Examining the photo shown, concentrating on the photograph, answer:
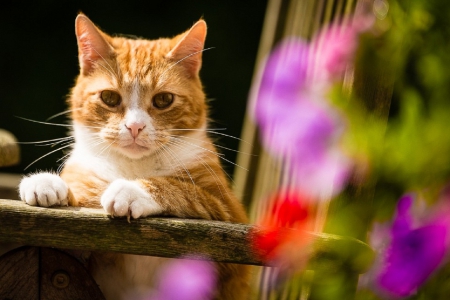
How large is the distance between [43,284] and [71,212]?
0.15 meters

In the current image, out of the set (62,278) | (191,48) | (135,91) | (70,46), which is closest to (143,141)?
(135,91)

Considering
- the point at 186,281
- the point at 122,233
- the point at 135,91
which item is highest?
the point at 135,91

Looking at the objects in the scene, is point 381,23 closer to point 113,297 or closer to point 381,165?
point 381,165

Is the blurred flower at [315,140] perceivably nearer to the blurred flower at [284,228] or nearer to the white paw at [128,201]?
the blurred flower at [284,228]

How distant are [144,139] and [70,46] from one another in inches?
67.6

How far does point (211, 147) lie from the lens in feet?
4.91

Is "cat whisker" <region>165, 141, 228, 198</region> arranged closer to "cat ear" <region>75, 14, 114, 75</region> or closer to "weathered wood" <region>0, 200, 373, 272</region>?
"cat ear" <region>75, 14, 114, 75</region>

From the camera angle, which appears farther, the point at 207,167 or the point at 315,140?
the point at 207,167

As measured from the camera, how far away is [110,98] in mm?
1340

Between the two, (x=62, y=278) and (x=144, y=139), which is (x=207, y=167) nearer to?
(x=144, y=139)

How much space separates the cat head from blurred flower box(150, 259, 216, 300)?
299 millimetres

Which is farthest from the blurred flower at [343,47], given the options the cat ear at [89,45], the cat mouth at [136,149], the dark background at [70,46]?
the dark background at [70,46]

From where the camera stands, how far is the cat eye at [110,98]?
1.33m

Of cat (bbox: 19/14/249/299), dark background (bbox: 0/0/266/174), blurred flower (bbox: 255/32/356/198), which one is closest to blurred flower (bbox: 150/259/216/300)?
cat (bbox: 19/14/249/299)
